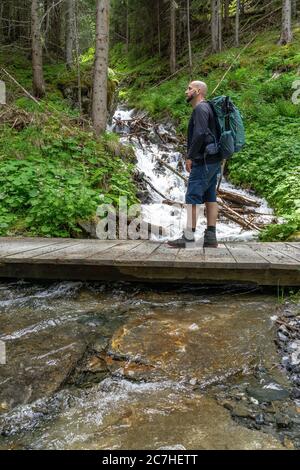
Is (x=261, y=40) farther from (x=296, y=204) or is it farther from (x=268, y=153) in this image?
(x=296, y=204)

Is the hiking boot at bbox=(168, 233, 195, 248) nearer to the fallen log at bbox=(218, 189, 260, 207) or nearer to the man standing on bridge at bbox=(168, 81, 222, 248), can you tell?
the man standing on bridge at bbox=(168, 81, 222, 248)

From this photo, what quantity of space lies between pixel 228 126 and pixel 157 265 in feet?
6.68

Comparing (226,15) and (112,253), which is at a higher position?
(226,15)

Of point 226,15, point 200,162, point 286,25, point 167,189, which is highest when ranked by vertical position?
point 226,15

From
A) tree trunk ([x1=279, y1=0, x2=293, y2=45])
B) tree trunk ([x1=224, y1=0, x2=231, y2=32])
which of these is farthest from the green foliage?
tree trunk ([x1=224, y1=0, x2=231, y2=32])

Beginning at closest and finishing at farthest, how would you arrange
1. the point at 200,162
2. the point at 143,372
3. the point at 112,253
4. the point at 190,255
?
the point at 143,372, the point at 190,255, the point at 112,253, the point at 200,162

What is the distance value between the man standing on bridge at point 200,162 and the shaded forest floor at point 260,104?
231 centimetres

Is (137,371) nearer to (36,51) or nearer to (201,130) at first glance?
(201,130)

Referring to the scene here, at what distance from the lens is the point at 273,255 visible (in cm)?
452

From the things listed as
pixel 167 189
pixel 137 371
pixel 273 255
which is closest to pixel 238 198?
pixel 167 189

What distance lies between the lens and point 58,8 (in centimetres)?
1764

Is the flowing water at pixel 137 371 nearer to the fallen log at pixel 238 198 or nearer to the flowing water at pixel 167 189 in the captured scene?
the flowing water at pixel 167 189
